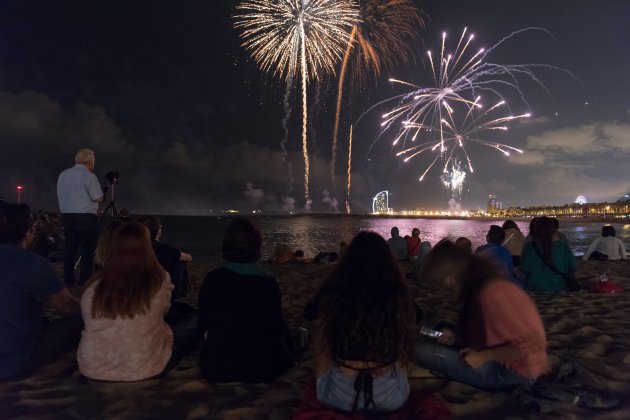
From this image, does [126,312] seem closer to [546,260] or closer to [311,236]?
[546,260]

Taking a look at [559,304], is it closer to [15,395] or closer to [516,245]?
[516,245]

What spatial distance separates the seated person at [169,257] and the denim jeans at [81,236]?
246cm

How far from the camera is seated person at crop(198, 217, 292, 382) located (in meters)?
3.74

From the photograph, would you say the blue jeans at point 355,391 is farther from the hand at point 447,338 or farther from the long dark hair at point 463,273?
the hand at point 447,338

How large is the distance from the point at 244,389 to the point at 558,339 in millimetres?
4121

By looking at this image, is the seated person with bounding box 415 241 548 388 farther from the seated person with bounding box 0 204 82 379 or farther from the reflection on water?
the reflection on water

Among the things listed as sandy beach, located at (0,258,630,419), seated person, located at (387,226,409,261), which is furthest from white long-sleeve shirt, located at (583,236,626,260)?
sandy beach, located at (0,258,630,419)

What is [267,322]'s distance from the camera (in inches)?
151

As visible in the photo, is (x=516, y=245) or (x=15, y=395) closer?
(x=15, y=395)

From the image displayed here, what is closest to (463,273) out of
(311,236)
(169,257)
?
(169,257)

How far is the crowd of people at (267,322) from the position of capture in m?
3.10

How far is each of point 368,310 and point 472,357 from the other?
1217 millimetres

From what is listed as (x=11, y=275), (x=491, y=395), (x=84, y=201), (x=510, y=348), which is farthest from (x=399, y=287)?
(x=84, y=201)

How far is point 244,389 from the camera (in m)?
4.00
